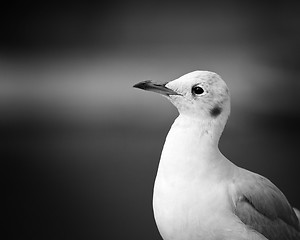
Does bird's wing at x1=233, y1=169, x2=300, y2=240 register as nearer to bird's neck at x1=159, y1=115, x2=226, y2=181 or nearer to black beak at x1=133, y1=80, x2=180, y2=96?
bird's neck at x1=159, y1=115, x2=226, y2=181

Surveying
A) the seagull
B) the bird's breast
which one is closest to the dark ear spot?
the seagull

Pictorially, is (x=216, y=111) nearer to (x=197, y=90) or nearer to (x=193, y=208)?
(x=197, y=90)

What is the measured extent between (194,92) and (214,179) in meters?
0.21

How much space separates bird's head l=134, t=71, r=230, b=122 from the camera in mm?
1238

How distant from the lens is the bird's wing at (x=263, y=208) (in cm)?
126

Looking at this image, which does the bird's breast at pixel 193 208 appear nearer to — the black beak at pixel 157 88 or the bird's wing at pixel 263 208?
the bird's wing at pixel 263 208

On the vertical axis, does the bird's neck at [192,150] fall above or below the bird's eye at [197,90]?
below

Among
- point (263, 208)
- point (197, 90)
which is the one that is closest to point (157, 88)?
point (197, 90)

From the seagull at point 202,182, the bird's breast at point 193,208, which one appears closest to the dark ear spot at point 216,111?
the seagull at point 202,182

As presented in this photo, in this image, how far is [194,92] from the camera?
125 centimetres

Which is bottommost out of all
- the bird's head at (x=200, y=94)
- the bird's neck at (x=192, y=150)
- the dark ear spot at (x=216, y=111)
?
the bird's neck at (x=192, y=150)

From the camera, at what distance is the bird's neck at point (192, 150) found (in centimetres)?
124

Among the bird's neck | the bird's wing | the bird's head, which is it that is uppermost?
the bird's head

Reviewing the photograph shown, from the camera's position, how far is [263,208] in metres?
1.30
